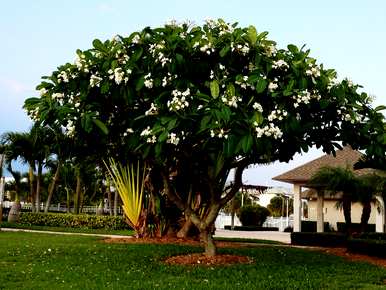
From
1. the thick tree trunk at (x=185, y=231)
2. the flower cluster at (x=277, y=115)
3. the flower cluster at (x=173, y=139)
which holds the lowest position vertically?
the thick tree trunk at (x=185, y=231)

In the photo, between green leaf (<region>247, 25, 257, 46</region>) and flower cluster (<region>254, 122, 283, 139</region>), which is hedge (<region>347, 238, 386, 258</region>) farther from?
green leaf (<region>247, 25, 257, 46</region>)

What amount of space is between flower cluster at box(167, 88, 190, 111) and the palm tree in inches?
460

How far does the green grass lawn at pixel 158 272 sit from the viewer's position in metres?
9.70

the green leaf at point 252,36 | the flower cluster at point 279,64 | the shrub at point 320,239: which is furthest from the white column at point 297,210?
the green leaf at point 252,36

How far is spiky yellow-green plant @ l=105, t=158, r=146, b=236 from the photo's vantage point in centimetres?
2053

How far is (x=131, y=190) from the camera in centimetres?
2061

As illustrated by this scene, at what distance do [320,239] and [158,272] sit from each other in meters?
12.6

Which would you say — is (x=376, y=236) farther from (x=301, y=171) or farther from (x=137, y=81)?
(x=137, y=81)

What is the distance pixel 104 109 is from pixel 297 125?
409 centimetres

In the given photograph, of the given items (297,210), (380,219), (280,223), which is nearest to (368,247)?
(297,210)

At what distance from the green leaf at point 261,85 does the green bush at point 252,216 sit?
35.1 meters

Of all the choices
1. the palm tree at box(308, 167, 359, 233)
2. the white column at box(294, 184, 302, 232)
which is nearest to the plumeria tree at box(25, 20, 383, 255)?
the palm tree at box(308, 167, 359, 233)

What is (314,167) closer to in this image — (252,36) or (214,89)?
(252,36)

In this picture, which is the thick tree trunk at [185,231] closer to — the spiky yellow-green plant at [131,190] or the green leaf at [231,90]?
the spiky yellow-green plant at [131,190]
